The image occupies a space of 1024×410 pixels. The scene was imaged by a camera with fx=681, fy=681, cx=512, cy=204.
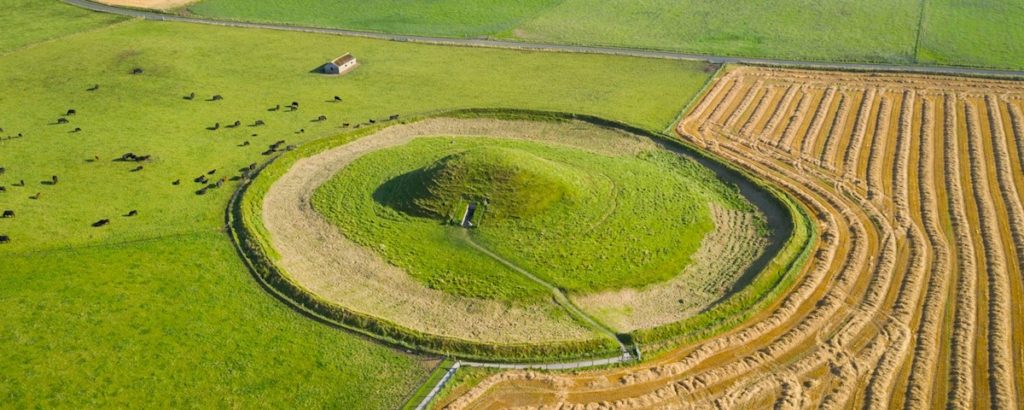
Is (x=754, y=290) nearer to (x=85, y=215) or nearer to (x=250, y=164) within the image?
(x=250, y=164)

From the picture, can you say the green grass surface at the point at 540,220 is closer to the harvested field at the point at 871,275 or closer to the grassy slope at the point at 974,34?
the harvested field at the point at 871,275

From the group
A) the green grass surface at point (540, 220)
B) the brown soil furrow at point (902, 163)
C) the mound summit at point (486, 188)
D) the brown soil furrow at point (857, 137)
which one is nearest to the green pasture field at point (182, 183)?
the green grass surface at point (540, 220)

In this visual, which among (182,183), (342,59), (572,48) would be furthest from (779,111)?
(182,183)

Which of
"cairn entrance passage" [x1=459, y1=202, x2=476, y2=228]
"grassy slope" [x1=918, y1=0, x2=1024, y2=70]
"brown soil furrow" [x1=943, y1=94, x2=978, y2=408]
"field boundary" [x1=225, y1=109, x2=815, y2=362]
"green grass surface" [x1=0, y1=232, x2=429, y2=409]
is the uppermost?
"grassy slope" [x1=918, y1=0, x2=1024, y2=70]

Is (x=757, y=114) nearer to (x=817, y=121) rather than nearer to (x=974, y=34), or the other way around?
(x=817, y=121)

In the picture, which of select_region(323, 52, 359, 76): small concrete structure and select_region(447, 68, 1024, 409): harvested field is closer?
select_region(447, 68, 1024, 409): harvested field

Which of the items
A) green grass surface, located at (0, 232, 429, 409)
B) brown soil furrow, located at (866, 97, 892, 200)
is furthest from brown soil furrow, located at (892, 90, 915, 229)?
green grass surface, located at (0, 232, 429, 409)

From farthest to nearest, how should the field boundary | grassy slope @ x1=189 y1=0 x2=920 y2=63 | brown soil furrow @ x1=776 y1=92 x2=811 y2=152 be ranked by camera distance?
grassy slope @ x1=189 y1=0 x2=920 y2=63 → brown soil furrow @ x1=776 y1=92 x2=811 y2=152 → the field boundary

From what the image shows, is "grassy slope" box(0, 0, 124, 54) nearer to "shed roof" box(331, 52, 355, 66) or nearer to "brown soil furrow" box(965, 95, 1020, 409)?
"shed roof" box(331, 52, 355, 66)
